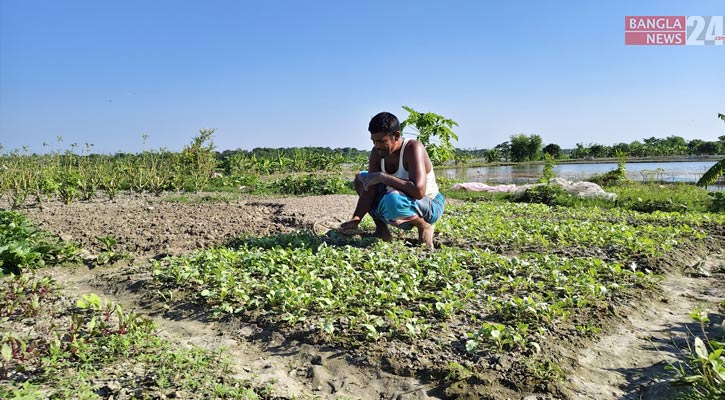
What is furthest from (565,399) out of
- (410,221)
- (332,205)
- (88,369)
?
(332,205)

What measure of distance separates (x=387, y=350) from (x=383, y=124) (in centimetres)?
240

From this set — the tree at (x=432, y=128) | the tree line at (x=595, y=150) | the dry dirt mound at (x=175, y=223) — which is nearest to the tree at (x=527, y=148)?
the tree line at (x=595, y=150)

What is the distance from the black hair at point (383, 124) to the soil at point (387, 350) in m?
1.73

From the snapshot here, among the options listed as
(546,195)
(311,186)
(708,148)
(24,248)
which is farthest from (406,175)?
(708,148)

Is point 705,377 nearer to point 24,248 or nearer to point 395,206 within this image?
point 395,206

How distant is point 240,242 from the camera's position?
17.8ft

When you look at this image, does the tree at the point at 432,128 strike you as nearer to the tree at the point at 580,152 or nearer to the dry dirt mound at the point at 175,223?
the dry dirt mound at the point at 175,223

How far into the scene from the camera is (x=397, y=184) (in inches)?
181

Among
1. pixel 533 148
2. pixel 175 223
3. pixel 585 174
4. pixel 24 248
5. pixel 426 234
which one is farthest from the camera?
pixel 533 148

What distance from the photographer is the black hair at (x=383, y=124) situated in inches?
177

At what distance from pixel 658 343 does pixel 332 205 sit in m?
6.45

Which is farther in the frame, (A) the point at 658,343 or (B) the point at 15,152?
(B) the point at 15,152

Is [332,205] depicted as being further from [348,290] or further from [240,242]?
[348,290]

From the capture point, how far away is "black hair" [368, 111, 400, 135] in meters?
4.48
